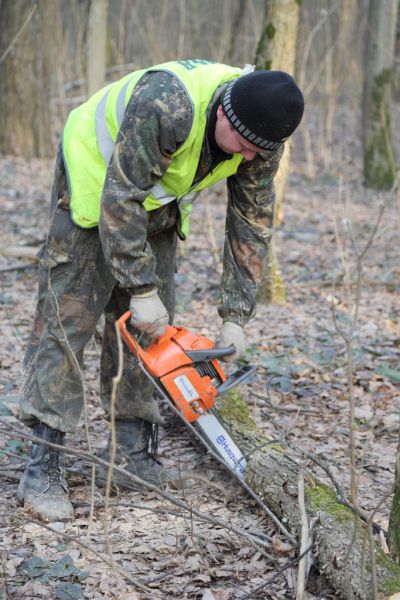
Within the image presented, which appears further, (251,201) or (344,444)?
(344,444)

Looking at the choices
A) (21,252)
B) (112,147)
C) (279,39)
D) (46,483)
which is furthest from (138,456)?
(21,252)

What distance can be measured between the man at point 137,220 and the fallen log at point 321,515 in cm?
45

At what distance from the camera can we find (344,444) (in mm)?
3838

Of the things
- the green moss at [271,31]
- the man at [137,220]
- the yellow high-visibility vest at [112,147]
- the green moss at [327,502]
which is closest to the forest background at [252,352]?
the green moss at [271,31]

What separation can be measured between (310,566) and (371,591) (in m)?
0.38

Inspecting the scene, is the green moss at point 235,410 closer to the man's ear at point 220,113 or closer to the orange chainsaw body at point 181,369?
the orange chainsaw body at point 181,369

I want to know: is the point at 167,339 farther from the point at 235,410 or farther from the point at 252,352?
the point at 252,352

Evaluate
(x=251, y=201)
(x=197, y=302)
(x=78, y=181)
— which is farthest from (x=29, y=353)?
(x=197, y=302)

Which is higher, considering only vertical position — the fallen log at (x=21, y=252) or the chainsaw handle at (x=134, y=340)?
the chainsaw handle at (x=134, y=340)

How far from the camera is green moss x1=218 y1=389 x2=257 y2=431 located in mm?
3670

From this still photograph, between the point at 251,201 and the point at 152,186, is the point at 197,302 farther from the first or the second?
the point at 152,186

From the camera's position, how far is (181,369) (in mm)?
2947

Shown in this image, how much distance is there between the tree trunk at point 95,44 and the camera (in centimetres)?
758

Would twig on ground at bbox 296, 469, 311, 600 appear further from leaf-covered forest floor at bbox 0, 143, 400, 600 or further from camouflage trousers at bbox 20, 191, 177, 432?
camouflage trousers at bbox 20, 191, 177, 432
